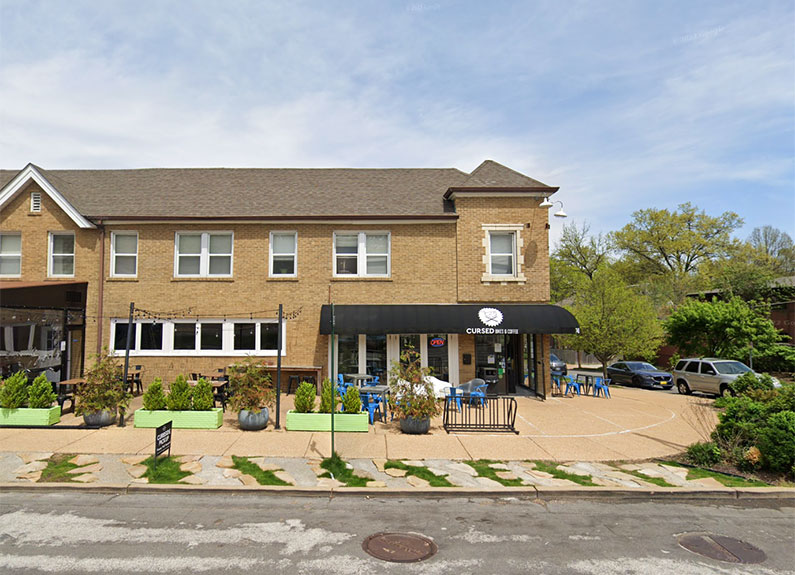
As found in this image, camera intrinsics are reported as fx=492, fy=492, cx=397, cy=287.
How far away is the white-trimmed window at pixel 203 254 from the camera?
17.9m

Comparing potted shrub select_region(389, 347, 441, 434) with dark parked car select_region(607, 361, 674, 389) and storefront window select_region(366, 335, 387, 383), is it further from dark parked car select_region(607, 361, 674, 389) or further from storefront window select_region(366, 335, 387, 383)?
dark parked car select_region(607, 361, 674, 389)

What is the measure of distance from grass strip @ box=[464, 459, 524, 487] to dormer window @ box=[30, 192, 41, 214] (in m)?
17.8

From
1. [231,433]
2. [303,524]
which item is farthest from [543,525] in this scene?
[231,433]

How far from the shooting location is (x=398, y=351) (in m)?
17.7

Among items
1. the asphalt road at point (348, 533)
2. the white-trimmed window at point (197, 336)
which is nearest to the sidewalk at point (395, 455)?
the asphalt road at point (348, 533)

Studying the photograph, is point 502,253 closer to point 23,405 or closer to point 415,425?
point 415,425

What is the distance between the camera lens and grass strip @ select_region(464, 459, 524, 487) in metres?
8.56

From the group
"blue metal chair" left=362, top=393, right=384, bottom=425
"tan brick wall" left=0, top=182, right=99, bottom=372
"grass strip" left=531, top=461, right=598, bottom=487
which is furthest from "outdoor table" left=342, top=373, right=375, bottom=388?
"tan brick wall" left=0, top=182, right=99, bottom=372

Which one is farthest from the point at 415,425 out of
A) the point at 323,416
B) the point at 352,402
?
the point at 323,416

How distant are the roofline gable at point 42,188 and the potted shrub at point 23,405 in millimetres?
7145

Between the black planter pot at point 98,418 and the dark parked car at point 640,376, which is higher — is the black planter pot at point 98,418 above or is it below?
above

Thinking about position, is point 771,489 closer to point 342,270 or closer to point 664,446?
point 664,446

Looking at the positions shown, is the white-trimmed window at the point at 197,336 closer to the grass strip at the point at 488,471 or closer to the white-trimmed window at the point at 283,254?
the white-trimmed window at the point at 283,254

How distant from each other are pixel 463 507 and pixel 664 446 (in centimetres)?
628
